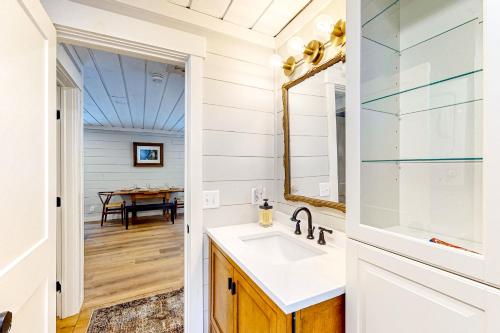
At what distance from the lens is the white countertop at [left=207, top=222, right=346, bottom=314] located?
0.79m

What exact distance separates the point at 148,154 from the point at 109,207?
5.56 ft

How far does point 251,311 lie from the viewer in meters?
0.99

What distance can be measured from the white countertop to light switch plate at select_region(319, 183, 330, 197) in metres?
0.23

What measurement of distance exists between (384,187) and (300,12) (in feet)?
4.07

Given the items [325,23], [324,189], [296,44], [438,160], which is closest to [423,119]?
[438,160]

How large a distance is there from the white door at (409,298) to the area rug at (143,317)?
1624 millimetres

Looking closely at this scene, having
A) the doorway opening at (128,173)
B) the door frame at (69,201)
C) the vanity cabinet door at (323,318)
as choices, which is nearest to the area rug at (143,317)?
the doorway opening at (128,173)

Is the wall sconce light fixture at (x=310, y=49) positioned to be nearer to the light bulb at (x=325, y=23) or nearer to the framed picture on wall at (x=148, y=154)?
the light bulb at (x=325, y=23)

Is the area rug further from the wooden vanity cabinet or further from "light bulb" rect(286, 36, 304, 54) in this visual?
"light bulb" rect(286, 36, 304, 54)

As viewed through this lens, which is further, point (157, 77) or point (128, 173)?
point (128, 173)

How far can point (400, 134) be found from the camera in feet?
3.04

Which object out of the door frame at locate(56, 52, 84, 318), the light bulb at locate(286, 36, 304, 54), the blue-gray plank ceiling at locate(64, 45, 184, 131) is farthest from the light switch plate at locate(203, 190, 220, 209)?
the blue-gray plank ceiling at locate(64, 45, 184, 131)

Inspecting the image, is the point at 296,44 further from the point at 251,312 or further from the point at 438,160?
the point at 251,312

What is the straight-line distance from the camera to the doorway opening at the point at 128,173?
2.32 m
